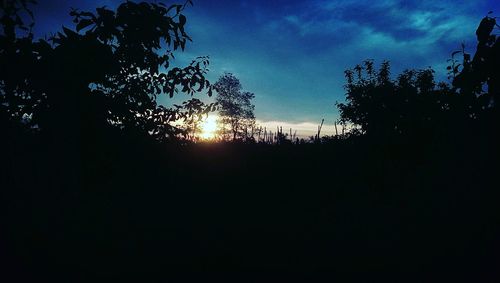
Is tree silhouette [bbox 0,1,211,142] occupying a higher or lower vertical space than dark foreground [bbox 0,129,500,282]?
higher

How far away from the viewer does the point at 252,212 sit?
201 inches

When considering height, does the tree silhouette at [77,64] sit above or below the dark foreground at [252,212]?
above

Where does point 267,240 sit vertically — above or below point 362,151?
below

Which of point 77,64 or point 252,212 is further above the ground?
point 77,64

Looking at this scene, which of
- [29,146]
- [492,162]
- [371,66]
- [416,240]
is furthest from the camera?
[371,66]

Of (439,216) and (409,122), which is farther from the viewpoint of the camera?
(409,122)

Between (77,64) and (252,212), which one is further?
(252,212)

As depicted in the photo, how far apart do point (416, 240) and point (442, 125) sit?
2.13 metres

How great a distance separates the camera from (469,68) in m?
3.58

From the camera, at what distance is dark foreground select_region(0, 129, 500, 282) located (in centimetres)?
342

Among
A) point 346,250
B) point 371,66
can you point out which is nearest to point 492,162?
point 346,250

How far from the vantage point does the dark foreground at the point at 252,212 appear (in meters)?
3.42

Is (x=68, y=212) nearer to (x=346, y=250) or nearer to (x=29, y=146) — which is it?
(x=29, y=146)

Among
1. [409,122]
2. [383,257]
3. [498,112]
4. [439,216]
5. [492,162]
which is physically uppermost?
[409,122]
